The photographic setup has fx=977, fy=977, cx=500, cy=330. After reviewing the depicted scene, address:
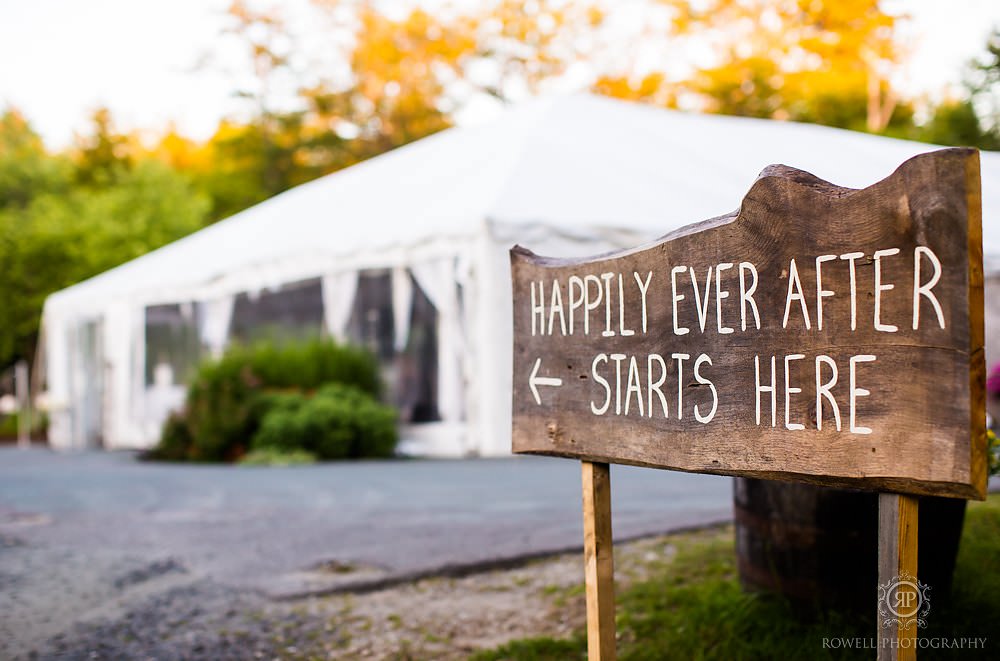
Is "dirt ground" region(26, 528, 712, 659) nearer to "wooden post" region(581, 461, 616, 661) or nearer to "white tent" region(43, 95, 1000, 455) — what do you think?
"wooden post" region(581, 461, 616, 661)

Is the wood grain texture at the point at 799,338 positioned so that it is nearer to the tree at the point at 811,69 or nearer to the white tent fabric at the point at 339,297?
the white tent fabric at the point at 339,297

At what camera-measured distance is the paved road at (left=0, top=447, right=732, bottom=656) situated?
4445 mm

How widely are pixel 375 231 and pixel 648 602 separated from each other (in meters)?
7.49

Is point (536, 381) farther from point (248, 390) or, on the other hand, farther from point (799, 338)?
point (248, 390)

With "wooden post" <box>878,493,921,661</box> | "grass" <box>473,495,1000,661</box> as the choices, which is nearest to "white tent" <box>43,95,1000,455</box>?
"grass" <box>473,495,1000,661</box>

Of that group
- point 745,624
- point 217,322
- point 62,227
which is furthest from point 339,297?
point 62,227

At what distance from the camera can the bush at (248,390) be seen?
10.7m

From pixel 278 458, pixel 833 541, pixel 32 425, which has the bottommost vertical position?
pixel 32 425

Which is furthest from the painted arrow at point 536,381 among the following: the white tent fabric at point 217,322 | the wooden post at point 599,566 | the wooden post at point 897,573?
the white tent fabric at point 217,322

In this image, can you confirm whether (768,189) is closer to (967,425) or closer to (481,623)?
(967,425)

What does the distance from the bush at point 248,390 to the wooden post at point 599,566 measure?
8.11m

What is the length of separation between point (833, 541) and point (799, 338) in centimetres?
146

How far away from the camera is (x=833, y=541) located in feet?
10.1

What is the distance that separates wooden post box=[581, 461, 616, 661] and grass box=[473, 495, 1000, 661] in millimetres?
729
